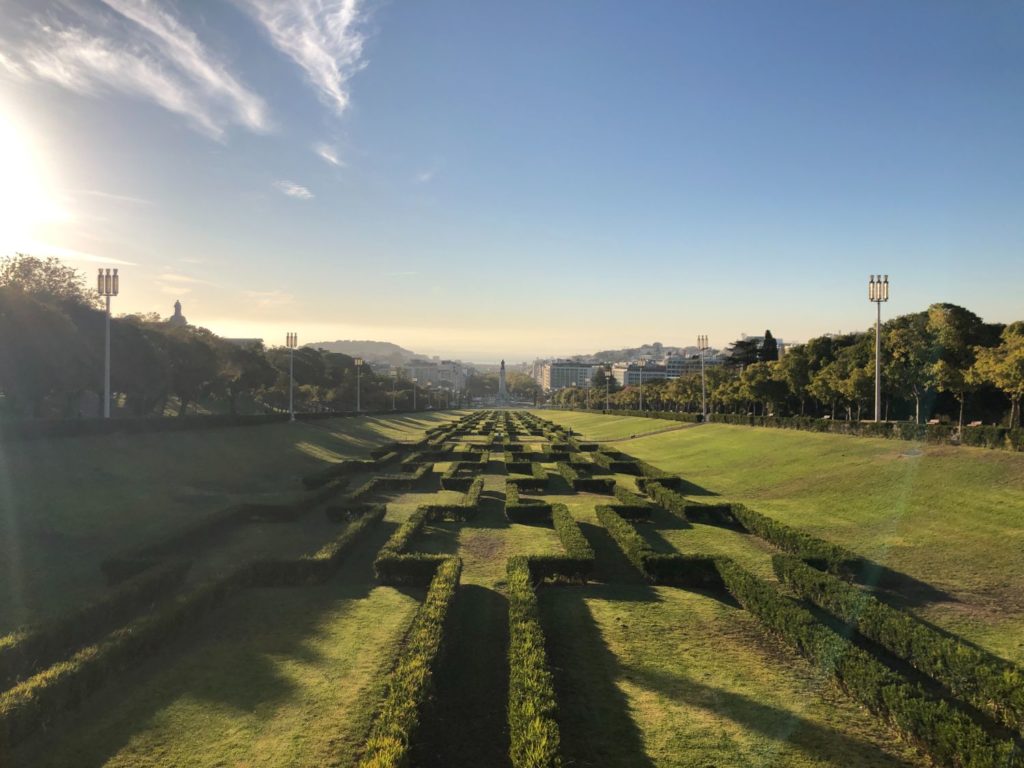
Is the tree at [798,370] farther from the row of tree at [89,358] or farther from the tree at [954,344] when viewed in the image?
the row of tree at [89,358]

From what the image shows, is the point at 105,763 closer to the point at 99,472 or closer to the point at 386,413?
the point at 99,472

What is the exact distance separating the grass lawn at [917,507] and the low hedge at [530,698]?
7948 mm

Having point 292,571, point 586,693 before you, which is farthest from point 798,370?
point 586,693

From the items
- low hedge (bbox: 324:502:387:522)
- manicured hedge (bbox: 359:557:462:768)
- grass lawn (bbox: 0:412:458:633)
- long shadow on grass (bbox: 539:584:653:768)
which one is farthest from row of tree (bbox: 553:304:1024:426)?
grass lawn (bbox: 0:412:458:633)

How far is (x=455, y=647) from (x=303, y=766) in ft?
12.2

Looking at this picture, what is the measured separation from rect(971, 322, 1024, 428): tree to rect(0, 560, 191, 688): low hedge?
3230 centimetres

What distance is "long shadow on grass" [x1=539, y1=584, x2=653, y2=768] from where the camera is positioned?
7508 millimetres

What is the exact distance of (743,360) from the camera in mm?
82625

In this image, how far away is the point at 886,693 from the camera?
310 inches

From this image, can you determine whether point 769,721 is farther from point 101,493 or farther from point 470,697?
point 101,493

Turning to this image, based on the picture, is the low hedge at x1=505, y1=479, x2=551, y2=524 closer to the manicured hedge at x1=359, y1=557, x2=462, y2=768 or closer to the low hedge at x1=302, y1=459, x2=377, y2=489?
the manicured hedge at x1=359, y1=557, x2=462, y2=768

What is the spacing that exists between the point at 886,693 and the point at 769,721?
4.92 ft

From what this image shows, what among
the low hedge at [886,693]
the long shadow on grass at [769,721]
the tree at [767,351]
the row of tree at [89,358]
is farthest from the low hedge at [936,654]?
the tree at [767,351]

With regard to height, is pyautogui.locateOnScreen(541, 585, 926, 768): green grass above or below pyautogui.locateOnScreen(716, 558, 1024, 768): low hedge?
below
